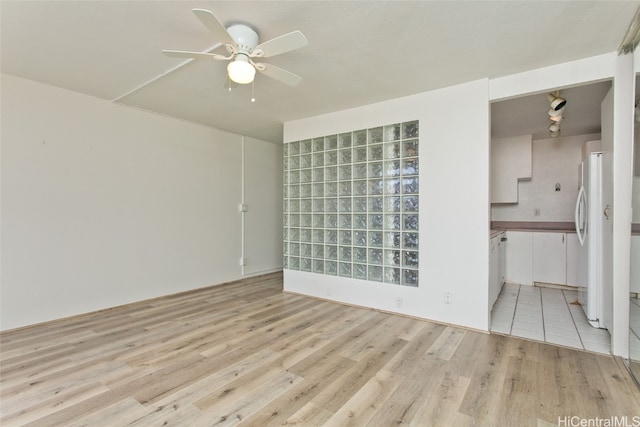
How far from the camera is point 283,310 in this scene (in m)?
3.50

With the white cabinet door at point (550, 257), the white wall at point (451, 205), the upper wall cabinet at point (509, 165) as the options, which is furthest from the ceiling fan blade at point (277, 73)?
the white cabinet door at point (550, 257)

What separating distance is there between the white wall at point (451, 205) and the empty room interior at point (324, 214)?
2 cm

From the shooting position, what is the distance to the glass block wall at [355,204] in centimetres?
331

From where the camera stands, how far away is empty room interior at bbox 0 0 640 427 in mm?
1875

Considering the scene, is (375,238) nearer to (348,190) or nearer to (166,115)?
(348,190)

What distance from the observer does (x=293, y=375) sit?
82.1 inches

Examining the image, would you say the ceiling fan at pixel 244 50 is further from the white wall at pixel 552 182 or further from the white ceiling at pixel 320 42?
the white wall at pixel 552 182

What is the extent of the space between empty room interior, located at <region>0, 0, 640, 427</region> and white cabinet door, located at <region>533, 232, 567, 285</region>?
28 millimetres

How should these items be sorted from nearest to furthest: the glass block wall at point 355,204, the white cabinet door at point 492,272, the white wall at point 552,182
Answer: the white cabinet door at point 492,272 → the glass block wall at point 355,204 → the white wall at point 552,182

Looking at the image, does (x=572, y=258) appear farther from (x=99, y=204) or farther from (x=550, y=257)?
(x=99, y=204)

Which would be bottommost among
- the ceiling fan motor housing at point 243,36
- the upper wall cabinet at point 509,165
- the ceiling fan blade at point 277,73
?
the upper wall cabinet at point 509,165

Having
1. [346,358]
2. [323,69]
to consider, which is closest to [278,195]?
[323,69]

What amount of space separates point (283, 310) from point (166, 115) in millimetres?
2966

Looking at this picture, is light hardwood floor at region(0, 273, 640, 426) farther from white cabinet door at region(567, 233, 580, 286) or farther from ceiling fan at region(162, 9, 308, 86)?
white cabinet door at region(567, 233, 580, 286)
